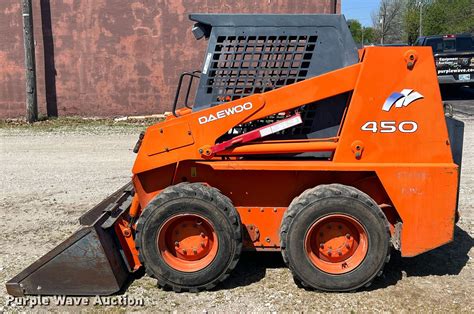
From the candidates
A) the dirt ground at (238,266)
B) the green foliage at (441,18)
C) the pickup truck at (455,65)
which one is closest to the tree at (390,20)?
the green foliage at (441,18)

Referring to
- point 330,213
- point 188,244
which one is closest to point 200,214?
point 188,244

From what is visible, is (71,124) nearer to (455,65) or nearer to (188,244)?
(188,244)

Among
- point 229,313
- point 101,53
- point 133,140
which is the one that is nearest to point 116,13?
point 101,53

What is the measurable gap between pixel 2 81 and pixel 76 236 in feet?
42.6

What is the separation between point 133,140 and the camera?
11773 mm

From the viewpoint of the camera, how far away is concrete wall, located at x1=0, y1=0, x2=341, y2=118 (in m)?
15.0

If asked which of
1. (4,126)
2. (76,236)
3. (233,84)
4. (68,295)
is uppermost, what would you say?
(233,84)

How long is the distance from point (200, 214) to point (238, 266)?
880 millimetres

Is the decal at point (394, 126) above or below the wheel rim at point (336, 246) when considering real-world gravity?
above

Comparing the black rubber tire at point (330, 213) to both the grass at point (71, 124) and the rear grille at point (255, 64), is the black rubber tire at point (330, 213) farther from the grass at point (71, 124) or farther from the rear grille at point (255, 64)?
the grass at point (71, 124)

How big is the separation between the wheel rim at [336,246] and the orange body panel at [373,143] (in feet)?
1.10

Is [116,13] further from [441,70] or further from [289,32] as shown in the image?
[289,32]

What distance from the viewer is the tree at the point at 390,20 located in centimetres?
6059

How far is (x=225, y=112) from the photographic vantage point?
418 centimetres
